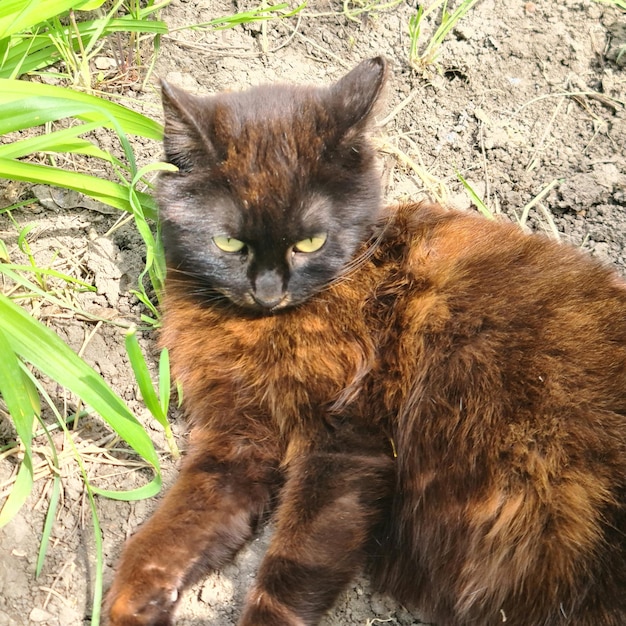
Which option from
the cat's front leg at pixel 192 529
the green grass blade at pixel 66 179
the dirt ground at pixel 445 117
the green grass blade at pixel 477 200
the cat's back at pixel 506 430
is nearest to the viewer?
the cat's back at pixel 506 430

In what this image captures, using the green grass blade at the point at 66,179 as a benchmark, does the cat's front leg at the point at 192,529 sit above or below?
below

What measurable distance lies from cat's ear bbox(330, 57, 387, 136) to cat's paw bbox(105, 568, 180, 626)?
4.26 feet

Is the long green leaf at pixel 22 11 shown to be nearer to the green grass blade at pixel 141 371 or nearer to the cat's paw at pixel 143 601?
the green grass blade at pixel 141 371

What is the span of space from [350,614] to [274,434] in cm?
56

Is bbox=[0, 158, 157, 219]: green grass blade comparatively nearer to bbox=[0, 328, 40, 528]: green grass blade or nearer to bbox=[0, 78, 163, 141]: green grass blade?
bbox=[0, 78, 163, 141]: green grass blade

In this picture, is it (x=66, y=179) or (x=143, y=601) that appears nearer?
(x=143, y=601)

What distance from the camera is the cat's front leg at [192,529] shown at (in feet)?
6.11

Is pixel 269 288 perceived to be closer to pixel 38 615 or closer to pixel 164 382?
pixel 164 382

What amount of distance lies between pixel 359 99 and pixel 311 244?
0.41 metres

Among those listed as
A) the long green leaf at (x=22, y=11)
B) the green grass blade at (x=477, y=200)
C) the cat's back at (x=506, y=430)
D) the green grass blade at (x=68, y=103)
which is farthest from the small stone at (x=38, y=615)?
the green grass blade at (x=477, y=200)

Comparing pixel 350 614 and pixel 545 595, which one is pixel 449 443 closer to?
pixel 545 595

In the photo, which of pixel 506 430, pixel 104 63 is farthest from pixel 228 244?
pixel 104 63

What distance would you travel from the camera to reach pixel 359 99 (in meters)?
1.94

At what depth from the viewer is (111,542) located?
210 centimetres
